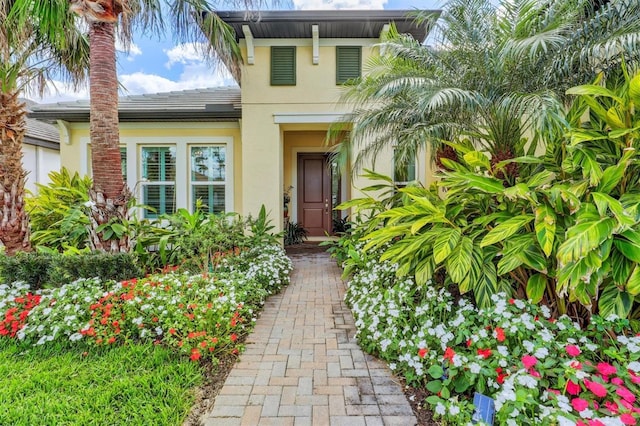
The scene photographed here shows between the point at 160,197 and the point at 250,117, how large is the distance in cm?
325

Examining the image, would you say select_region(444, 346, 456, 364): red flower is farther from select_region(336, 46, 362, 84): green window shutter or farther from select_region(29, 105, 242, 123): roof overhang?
select_region(29, 105, 242, 123): roof overhang

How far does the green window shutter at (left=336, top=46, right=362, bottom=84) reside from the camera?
279 inches

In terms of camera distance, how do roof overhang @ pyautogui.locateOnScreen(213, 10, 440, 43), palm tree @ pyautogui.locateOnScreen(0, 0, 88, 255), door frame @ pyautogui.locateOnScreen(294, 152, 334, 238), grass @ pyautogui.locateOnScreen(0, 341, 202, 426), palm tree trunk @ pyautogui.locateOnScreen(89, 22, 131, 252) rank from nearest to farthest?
grass @ pyautogui.locateOnScreen(0, 341, 202, 426) < palm tree trunk @ pyautogui.locateOnScreen(89, 22, 131, 252) < palm tree @ pyautogui.locateOnScreen(0, 0, 88, 255) < roof overhang @ pyautogui.locateOnScreen(213, 10, 440, 43) < door frame @ pyautogui.locateOnScreen(294, 152, 334, 238)

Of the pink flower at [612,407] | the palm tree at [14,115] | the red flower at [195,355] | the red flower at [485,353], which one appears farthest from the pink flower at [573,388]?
the palm tree at [14,115]

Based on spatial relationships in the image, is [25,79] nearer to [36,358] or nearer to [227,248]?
[227,248]

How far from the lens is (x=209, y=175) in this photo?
8156 mm

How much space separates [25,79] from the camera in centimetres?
554

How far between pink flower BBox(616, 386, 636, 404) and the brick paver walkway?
1.20 m

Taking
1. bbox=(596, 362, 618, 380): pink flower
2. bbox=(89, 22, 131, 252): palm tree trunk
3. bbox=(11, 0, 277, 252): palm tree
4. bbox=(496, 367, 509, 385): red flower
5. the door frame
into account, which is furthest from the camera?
the door frame

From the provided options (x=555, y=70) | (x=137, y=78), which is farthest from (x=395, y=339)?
(x=137, y=78)

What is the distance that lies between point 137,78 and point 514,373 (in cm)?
2380

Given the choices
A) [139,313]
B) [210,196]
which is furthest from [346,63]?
[139,313]

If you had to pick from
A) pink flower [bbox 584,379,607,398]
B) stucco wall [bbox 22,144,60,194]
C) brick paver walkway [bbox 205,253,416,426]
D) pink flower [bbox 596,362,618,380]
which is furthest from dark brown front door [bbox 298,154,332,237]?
stucco wall [bbox 22,144,60,194]

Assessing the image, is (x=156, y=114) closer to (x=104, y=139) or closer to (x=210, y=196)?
(x=210, y=196)
